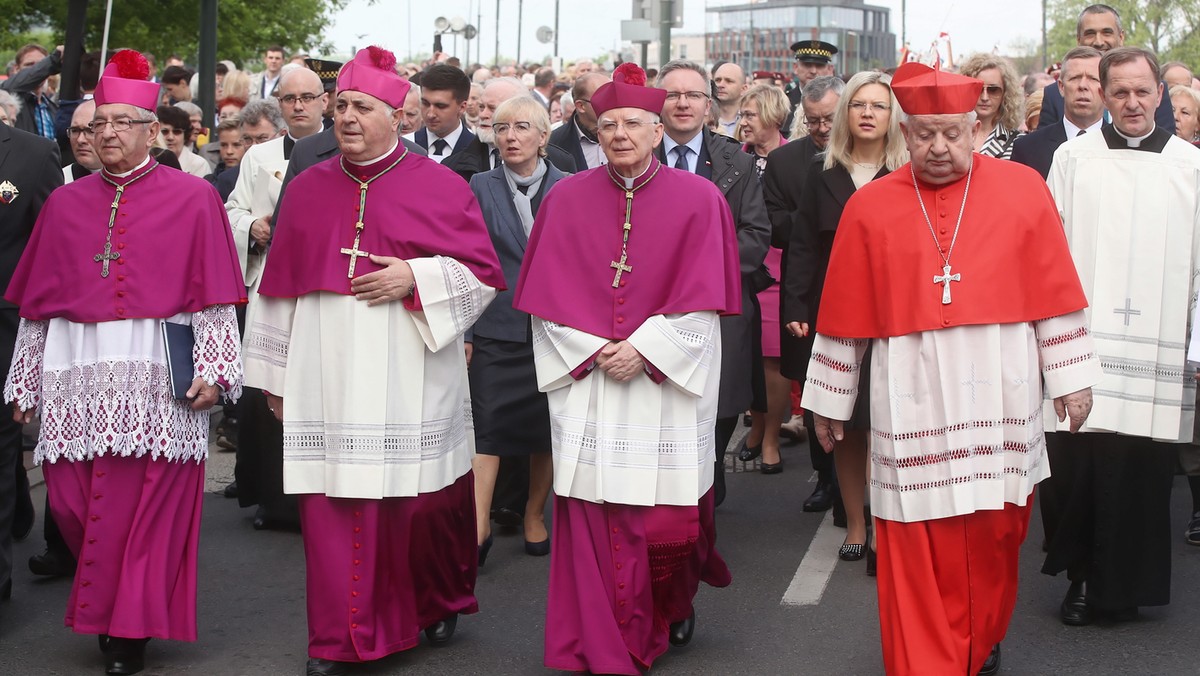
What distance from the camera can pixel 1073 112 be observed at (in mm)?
8070

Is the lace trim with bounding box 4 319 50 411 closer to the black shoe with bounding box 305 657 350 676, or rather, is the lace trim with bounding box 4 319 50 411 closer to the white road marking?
the black shoe with bounding box 305 657 350 676

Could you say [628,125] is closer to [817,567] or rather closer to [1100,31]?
[817,567]

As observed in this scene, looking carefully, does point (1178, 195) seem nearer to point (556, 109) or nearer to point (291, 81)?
point (291, 81)

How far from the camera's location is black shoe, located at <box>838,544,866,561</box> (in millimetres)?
7891

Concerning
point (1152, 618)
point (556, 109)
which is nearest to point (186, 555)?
point (1152, 618)

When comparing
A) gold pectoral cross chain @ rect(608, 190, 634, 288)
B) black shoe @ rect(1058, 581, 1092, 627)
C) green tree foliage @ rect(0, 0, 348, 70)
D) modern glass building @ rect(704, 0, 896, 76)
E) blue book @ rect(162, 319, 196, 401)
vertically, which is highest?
modern glass building @ rect(704, 0, 896, 76)

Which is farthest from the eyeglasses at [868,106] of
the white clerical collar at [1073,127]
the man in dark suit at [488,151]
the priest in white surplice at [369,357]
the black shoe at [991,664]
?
the black shoe at [991,664]

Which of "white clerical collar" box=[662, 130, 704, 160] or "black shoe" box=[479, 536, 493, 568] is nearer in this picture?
"black shoe" box=[479, 536, 493, 568]

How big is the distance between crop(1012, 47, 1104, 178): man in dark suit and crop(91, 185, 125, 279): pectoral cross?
164 inches

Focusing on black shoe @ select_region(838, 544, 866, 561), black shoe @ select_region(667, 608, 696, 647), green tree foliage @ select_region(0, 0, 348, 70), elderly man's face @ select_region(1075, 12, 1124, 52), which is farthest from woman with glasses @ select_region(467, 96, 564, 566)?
green tree foliage @ select_region(0, 0, 348, 70)

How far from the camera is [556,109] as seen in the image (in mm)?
16875

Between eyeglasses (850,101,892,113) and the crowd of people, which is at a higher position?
eyeglasses (850,101,892,113)

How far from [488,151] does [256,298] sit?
4.83 ft

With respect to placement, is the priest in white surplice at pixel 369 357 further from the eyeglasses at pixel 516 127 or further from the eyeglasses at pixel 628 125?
the eyeglasses at pixel 516 127
